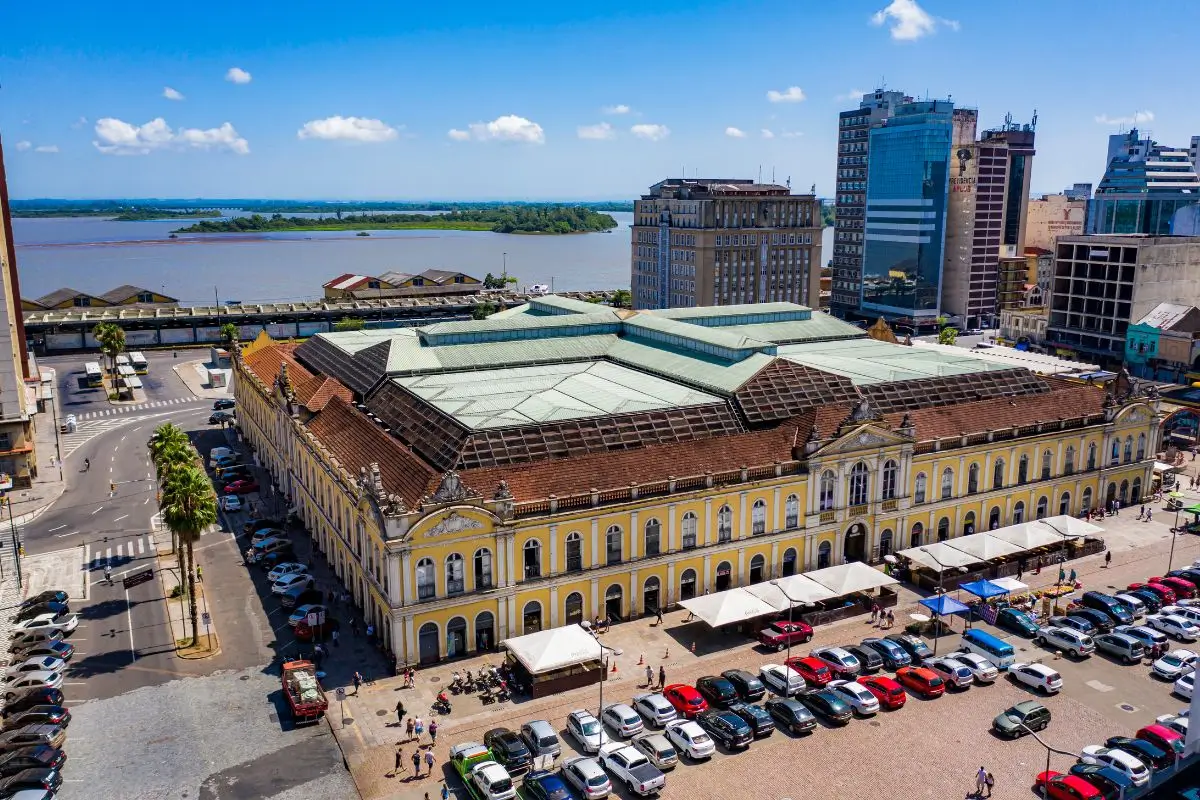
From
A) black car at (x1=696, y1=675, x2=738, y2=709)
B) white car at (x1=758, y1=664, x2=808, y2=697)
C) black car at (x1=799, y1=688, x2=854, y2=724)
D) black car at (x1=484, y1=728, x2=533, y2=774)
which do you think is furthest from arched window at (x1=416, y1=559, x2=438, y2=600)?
black car at (x1=799, y1=688, x2=854, y2=724)

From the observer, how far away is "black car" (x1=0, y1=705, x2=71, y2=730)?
48781 mm

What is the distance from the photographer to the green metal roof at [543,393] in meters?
69.2

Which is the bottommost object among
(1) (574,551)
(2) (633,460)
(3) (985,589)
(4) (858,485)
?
(3) (985,589)

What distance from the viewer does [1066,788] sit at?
43.1 meters

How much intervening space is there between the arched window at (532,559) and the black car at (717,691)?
12552 millimetres

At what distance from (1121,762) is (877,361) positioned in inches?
1946

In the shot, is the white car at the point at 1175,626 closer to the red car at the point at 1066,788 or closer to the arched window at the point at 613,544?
the red car at the point at 1066,788

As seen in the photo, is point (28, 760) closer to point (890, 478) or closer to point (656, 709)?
point (656, 709)

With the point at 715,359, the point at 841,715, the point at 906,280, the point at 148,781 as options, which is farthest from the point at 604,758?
the point at 906,280

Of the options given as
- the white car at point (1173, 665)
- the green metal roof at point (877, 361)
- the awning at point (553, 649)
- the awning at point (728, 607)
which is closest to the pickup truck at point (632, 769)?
the awning at point (553, 649)

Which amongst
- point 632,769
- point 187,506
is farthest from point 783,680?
point 187,506

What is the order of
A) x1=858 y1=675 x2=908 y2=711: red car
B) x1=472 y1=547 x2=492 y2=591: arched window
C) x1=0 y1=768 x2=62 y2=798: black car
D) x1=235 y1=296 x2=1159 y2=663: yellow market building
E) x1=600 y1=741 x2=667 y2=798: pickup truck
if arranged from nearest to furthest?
x1=0 y1=768 x2=62 y2=798: black car < x1=600 y1=741 x2=667 y2=798: pickup truck < x1=858 y1=675 x2=908 y2=711: red car < x1=472 y1=547 x2=492 y2=591: arched window < x1=235 y1=296 x2=1159 y2=663: yellow market building

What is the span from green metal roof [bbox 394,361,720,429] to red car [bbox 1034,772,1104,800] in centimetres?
3621

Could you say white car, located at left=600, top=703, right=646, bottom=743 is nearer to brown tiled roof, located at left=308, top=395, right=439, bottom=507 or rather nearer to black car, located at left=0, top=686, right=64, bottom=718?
brown tiled roof, located at left=308, top=395, right=439, bottom=507
